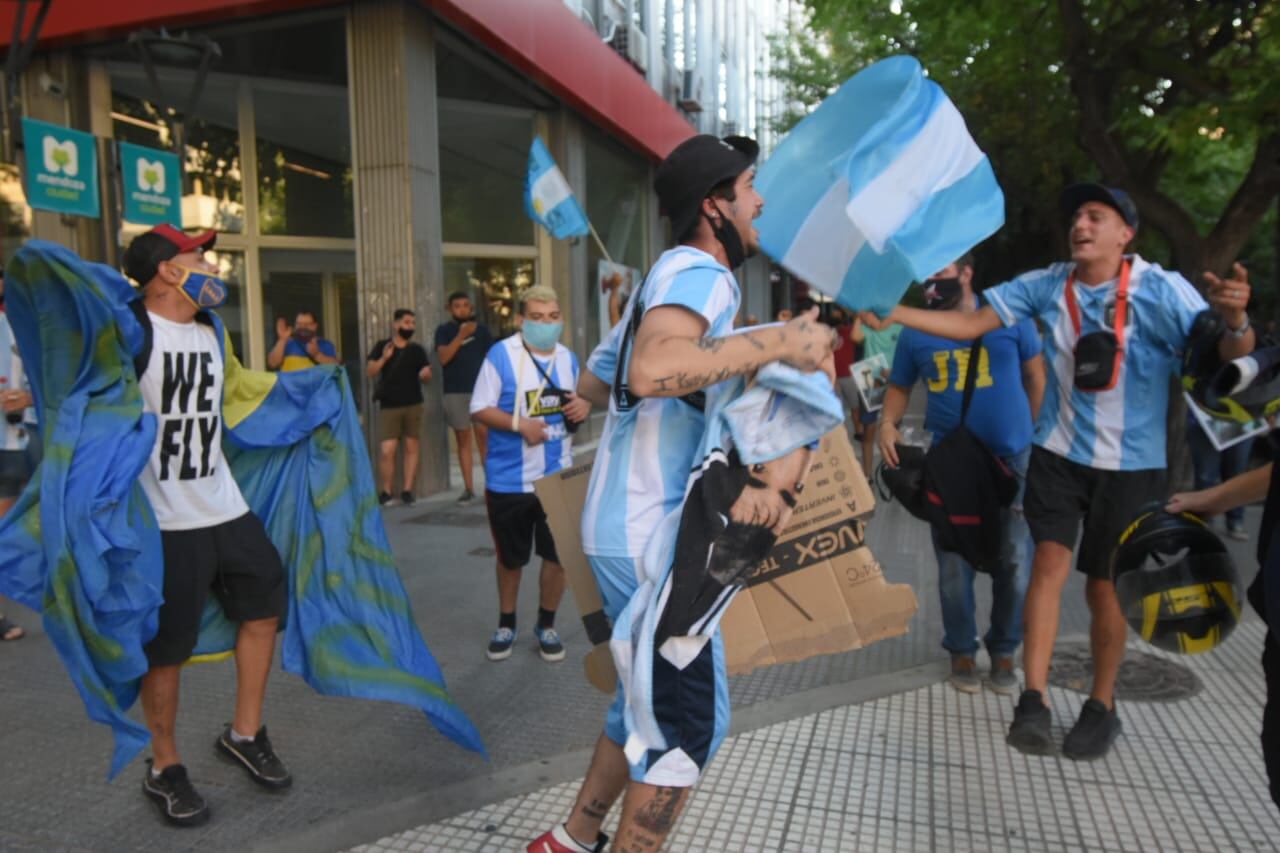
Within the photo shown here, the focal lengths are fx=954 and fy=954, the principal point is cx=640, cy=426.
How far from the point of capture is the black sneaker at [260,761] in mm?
3205

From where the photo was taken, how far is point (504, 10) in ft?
31.1

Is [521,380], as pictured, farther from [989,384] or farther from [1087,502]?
[1087,502]

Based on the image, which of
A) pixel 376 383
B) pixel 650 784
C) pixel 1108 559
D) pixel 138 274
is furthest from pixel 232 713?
pixel 376 383

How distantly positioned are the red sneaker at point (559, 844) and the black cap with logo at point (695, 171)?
154cm

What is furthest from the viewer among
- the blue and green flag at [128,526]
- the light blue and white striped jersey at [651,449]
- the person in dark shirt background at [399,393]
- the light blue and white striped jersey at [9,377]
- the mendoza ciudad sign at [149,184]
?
the person in dark shirt background at [399,393]

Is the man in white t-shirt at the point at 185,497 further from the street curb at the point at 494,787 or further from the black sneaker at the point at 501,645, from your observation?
the black sneaker at the point at 501,645

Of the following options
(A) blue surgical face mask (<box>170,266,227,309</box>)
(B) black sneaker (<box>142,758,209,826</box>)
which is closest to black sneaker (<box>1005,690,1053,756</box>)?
(B) black sneaker (<box>142,758,209,826</box>)

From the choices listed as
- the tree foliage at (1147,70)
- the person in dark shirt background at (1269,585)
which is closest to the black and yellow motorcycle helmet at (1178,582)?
the person in dark shirt background at (1269,585)

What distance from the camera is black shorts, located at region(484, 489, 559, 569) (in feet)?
15.1

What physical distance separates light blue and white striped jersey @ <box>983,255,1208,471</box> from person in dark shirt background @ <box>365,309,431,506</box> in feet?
19.8

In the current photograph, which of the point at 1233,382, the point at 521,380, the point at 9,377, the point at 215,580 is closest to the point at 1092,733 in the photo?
the point at 1233,382

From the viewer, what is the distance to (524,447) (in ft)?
15.1

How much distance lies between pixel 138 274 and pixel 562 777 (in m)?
2.18

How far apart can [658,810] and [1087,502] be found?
2.21 m
